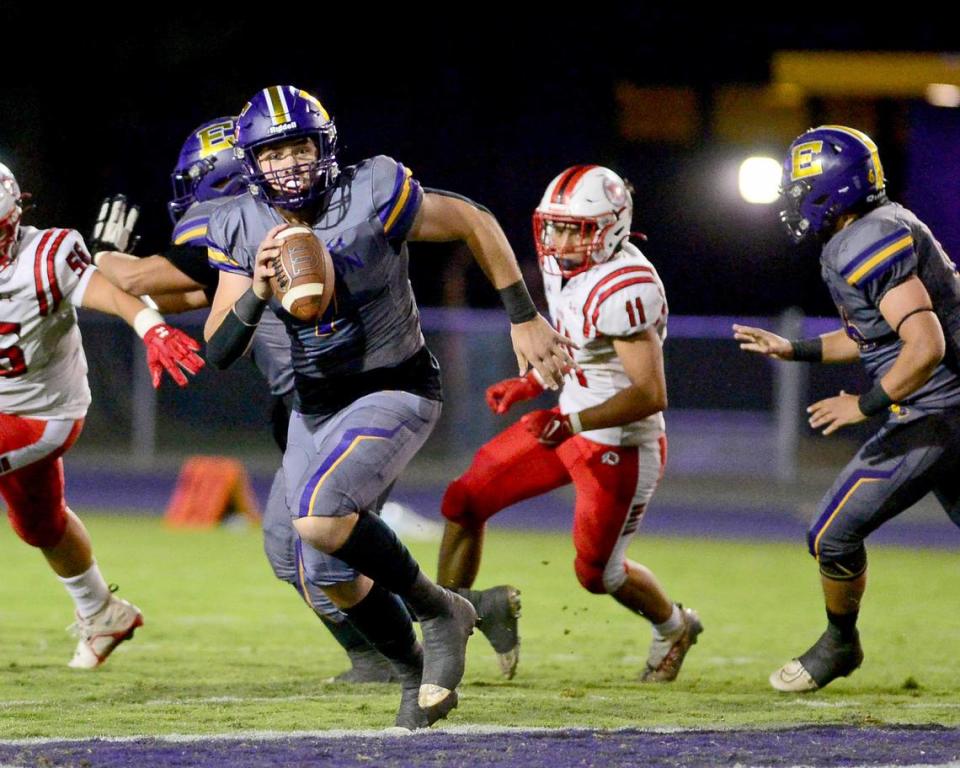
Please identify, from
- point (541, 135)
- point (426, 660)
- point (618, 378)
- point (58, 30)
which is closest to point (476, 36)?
point (541, 135)

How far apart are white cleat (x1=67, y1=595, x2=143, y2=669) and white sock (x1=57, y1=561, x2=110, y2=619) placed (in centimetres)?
2

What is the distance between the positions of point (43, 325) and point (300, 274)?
1628mm

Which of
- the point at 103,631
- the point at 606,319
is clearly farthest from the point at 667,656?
the point at 103,631

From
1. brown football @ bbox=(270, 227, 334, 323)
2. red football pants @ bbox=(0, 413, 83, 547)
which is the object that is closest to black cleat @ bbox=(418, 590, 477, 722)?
brown football @ bbox=(270, 227, 334, 323)

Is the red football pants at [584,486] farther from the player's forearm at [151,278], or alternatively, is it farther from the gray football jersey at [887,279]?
Result: the player's forearm at [151,278]

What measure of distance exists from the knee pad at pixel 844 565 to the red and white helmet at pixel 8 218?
286 centimetres

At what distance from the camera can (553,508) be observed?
1198cm

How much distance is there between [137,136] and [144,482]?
6093 mm

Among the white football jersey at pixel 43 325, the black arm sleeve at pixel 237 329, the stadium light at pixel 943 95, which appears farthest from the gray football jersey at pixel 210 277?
the stadium light at pixel 943 95

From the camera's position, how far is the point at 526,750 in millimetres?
3779

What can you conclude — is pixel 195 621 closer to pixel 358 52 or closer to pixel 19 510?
pixel 19 510

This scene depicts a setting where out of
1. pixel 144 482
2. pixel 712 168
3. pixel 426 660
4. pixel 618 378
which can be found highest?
pixel 618 378

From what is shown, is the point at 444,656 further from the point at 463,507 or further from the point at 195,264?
the point at 195,264

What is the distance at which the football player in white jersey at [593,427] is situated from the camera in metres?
4.99
